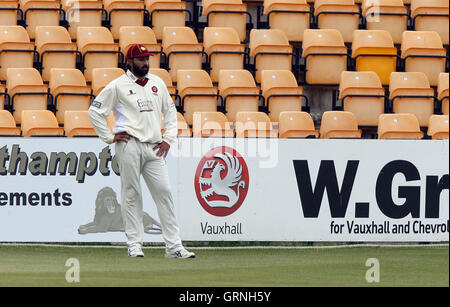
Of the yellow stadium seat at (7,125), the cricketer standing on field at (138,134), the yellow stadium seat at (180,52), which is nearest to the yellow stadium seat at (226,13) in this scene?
the yellow stadium seat at (180,52)

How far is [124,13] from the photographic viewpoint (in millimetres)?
15492

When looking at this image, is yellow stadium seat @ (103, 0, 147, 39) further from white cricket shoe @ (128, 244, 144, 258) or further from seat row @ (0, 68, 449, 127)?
white cricket shoe @ (128, 244, 144, 258)

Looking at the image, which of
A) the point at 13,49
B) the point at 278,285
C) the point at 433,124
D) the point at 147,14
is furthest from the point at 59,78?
the point at 278,285

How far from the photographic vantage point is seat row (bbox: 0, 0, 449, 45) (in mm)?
15445

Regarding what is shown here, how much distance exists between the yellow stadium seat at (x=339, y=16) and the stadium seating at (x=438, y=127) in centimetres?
273

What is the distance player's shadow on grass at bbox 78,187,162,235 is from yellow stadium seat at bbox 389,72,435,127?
4.44 m

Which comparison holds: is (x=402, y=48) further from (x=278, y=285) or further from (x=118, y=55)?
(x=278, y=285)

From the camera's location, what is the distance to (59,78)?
45.6ft

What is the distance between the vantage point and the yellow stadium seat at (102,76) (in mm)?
13844

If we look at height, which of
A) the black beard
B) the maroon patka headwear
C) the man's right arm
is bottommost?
the man's right arm

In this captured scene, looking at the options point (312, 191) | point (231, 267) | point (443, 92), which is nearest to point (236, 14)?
point (443, 92)

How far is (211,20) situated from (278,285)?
8.29m

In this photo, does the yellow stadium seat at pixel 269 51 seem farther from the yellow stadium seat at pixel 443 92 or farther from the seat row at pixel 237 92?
the yellow stadium seat at pixel 443 92

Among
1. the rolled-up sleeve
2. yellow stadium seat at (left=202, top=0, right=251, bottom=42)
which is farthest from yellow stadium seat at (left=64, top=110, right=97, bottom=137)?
yellow stadium seat at (left=202, top=0, right=251, bottom=42)
